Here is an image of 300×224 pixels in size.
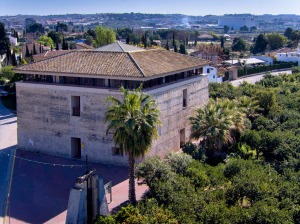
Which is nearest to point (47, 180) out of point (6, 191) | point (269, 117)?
point (6, 191)

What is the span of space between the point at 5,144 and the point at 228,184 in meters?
21.7

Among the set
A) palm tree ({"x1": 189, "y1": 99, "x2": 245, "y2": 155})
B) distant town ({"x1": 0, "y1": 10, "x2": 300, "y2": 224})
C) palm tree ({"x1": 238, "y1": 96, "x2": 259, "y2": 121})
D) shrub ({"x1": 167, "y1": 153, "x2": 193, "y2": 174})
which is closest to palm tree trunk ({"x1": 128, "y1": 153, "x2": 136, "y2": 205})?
distant town ({"x1": 0, "y1": 10, "x2": 300, "y2": 224})

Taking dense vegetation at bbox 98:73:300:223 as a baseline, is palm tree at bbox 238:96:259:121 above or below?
above

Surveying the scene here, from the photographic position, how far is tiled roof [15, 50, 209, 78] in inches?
1270

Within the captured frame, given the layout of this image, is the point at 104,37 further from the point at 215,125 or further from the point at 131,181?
the point at 131,181

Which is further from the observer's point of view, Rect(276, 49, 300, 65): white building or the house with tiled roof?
Rect(276, 49, 300, 65): white building

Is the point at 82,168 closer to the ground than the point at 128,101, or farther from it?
closer to the ground

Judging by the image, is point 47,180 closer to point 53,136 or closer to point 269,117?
point 53,136

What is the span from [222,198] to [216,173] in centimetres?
355

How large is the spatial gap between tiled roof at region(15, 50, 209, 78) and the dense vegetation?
5227 mm

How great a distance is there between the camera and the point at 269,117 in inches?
1679

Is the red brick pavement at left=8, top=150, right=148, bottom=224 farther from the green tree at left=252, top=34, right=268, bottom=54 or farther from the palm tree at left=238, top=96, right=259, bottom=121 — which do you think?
the green tree at left=252, top=34, right=268, bottom=54

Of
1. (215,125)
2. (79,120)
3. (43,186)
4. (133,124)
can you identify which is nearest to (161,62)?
(215,125)

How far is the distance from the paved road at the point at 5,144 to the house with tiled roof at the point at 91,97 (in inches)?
79.2
